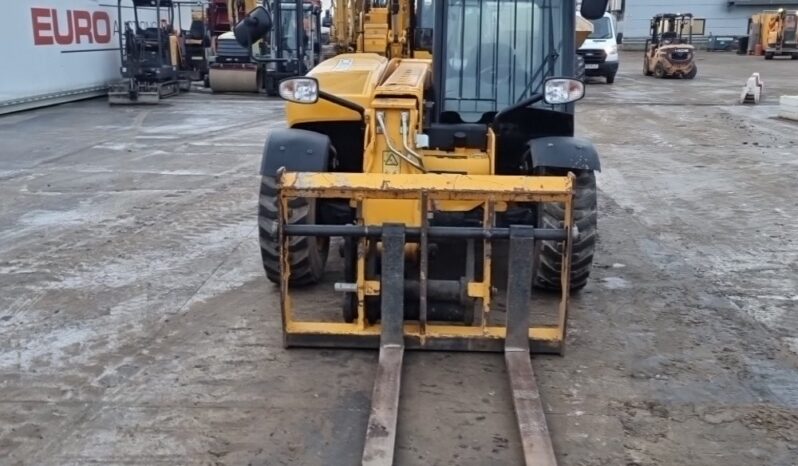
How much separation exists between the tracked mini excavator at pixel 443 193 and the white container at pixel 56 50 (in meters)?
13.8

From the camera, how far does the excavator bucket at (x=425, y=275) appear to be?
4.89m

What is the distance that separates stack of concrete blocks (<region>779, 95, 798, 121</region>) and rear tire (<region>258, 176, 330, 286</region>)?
46.1 ft

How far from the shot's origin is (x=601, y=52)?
1028 inches

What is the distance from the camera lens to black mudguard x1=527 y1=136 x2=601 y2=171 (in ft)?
18.5

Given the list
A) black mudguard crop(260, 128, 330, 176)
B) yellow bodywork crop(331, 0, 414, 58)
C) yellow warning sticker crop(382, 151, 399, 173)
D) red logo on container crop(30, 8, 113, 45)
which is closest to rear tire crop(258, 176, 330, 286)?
black mudguard crop(260, 128, 330, 176)

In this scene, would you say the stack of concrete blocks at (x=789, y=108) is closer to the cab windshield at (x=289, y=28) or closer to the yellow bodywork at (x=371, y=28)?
the yellow bodywork at (x=371, y=28)

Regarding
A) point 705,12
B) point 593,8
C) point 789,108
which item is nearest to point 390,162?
point 593,8

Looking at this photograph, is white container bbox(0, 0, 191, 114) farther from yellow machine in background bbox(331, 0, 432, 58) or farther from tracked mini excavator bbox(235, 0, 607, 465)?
tracked mini excavator bbox(235, 0, 607, 465)

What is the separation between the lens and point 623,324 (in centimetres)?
576

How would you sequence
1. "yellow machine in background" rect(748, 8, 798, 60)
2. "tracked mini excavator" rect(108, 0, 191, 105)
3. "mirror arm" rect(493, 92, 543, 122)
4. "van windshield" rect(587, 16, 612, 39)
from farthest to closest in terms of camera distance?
"yellow machine in background" rect(748, 8, 798, 60)
"van windshield" rect(587, 16, 612, 39)
"tracked mini excavator" rect(108, 0, 191, 105)
"mirror arm" rect(493, 92, 543, 122)

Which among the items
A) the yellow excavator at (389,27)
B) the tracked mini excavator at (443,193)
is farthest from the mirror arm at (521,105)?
the yellow excavator at (389,27)

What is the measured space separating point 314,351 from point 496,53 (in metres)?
2.43

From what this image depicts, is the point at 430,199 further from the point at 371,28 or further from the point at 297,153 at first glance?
the point at 371,28

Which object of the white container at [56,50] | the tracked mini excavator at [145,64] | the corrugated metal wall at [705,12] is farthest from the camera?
the corrugated metal wall at [705,12]
